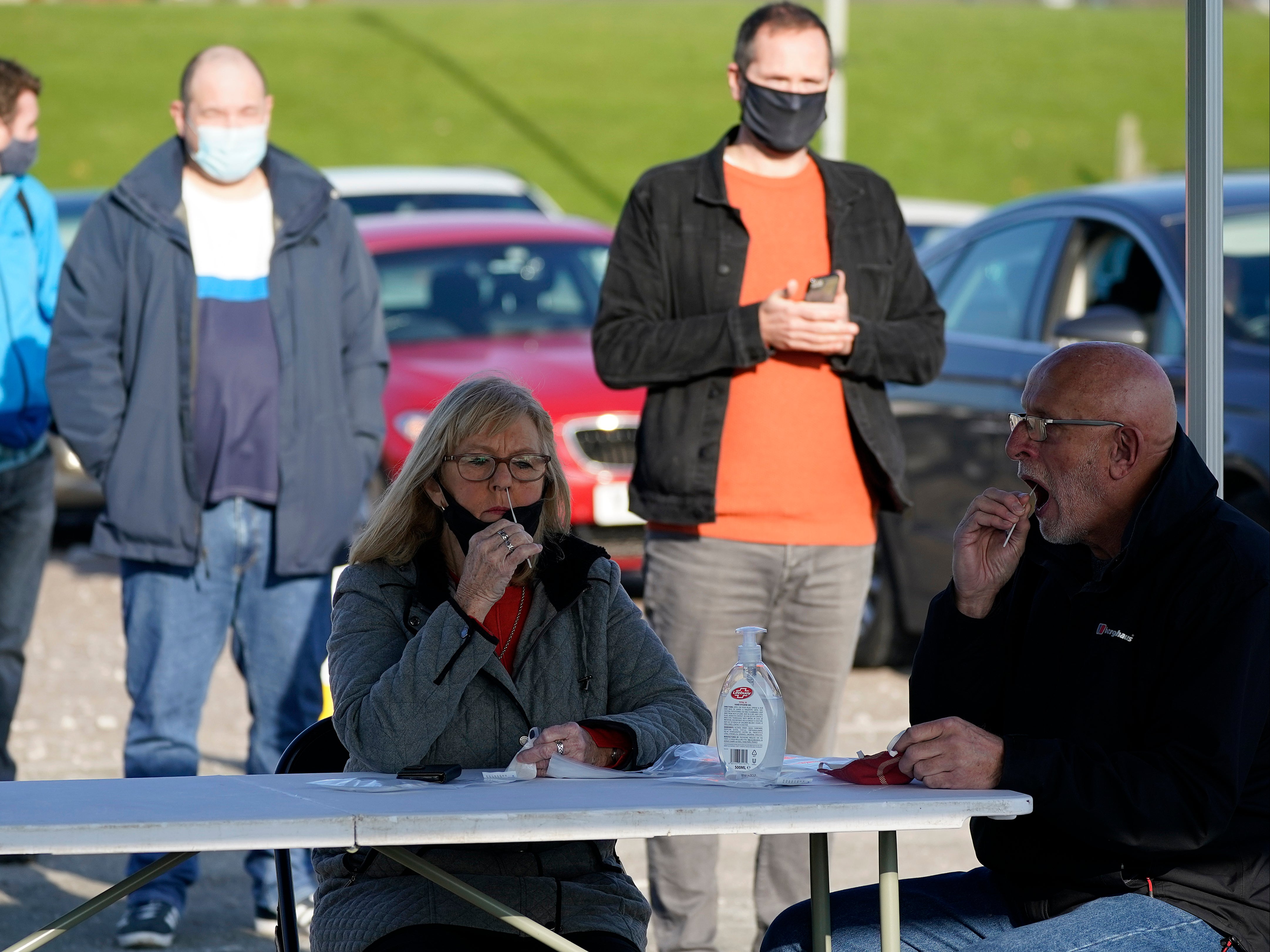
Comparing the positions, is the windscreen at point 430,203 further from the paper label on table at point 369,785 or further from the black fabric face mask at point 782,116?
the paper label on table at point 369,785

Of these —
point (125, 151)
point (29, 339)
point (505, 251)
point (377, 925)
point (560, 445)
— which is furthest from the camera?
point (125, 151)

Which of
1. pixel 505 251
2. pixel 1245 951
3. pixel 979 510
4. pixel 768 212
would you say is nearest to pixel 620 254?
pixel 768 212

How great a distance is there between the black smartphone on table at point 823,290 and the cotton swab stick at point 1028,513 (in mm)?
1323

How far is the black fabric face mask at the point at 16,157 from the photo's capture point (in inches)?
226

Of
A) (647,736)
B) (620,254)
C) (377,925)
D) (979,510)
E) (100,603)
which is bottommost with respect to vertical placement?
(100,603)

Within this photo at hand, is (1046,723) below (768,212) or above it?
below

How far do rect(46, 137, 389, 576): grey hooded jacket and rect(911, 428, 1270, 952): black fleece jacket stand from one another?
7.98 ft

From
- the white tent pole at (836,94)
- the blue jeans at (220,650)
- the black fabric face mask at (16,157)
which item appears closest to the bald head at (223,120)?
the black fabric face mask at (16,157)

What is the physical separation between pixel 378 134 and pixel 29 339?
30.6 m

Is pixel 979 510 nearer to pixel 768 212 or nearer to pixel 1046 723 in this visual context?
pixel 1046 723

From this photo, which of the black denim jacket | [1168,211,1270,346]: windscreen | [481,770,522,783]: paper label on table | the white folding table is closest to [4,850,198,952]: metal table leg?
the white folding table

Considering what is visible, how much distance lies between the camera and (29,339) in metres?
5.67

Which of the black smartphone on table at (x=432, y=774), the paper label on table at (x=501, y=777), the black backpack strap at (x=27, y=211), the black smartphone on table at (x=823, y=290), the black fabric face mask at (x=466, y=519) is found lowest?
the paper label on table at (x=501, y=777)

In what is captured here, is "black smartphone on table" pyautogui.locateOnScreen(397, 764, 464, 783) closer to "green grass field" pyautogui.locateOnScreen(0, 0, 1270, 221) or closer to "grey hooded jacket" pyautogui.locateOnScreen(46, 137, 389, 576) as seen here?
"grey hooded jacket" pyautogui.locateOnScreen(46, 137, 389, 576)
